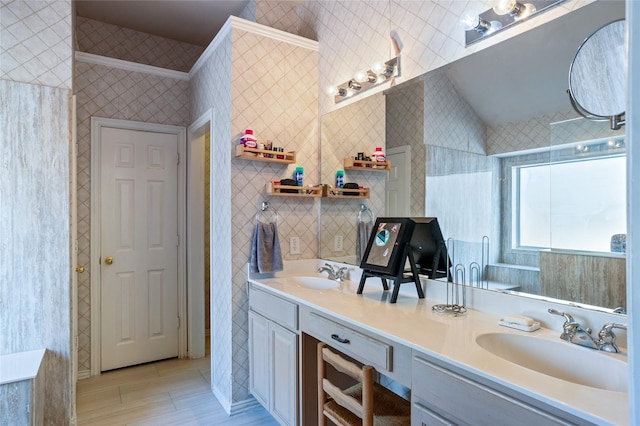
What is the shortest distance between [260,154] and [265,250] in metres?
0.65

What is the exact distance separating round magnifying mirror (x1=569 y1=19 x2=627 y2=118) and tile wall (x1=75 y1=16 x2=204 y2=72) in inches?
134

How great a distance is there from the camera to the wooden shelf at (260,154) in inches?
95.1

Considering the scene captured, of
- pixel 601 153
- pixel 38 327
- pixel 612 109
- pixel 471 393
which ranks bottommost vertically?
pixel 38 327

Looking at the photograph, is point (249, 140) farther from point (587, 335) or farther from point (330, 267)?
point (587, 335)

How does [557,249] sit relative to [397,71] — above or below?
below

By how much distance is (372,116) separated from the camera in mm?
2357

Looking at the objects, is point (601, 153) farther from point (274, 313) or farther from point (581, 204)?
point (274, 313)

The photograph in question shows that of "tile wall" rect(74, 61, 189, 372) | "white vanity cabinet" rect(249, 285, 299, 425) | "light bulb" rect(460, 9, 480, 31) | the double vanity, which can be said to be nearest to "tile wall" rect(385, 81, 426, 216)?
"light bulb" rect(460, 9, 480, 31)

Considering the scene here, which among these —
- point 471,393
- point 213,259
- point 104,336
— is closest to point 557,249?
point 471,393

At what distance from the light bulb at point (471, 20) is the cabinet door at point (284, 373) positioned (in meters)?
1.75

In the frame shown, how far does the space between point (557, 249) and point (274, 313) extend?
1492 millimetres

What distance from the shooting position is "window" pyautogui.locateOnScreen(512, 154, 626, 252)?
50.9 inches

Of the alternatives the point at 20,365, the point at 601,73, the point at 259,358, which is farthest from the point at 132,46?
the point at 601,73

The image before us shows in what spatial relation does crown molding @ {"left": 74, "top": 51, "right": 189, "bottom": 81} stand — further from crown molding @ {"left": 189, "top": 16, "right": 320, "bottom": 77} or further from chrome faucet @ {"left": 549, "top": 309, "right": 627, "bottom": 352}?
chrome faucet @ {"left": 549, "top": 309, "right": 627, "bottom": 352}
